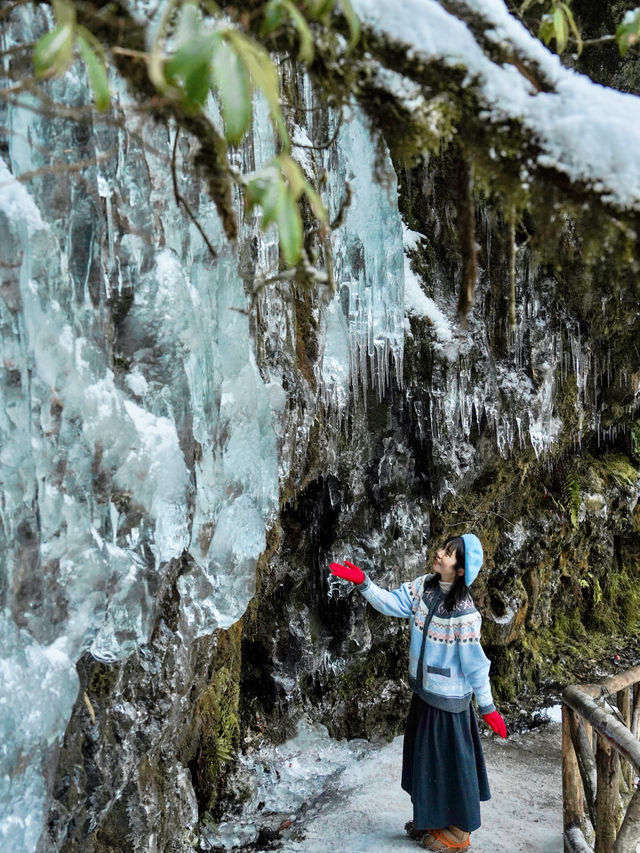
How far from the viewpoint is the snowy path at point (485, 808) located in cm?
397

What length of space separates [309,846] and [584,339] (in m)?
4.32

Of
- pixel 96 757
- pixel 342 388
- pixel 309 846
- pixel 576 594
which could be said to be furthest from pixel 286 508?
pixel 576 594

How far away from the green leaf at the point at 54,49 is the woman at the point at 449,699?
2.80 m

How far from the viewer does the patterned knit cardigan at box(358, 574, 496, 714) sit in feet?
11.4

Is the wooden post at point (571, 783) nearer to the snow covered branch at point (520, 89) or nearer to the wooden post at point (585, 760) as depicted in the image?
the wooden post at point (585, 760)

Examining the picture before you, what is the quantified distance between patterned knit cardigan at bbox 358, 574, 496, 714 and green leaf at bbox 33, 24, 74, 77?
9.57 ft

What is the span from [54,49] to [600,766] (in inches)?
131

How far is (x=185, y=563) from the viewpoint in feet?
10.7

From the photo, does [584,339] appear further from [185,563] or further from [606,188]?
[606,188]

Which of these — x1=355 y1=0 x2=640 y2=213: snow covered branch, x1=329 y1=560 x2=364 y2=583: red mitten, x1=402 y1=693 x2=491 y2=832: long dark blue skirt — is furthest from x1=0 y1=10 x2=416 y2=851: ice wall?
x1=402 y1=693 x2=491 y2=832: long dark blue skirt

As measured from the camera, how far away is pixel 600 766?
10.5 feet

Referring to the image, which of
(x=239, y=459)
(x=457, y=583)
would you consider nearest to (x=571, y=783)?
(x=457, y=583)

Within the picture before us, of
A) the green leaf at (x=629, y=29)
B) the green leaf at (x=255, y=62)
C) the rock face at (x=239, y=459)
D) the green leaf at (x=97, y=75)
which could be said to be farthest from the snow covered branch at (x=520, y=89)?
the green leaf at (x=97, y=75)

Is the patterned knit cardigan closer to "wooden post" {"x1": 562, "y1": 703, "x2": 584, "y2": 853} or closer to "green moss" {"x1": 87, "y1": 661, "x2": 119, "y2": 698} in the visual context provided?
"wooden post" {"x1": 562, "y1": 703, "x2": 584, "y2": 853}
